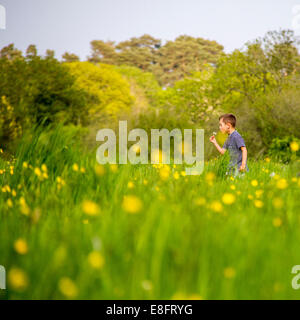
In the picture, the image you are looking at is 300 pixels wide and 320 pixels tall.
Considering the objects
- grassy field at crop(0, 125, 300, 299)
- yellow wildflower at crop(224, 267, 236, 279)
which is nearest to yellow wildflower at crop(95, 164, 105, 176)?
grassy field at crop(0, 125, 300, 299)

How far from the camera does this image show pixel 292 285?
1447 mm

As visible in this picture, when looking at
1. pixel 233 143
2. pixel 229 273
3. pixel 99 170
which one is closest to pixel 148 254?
pixel 229 273

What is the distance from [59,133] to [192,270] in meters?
2.16

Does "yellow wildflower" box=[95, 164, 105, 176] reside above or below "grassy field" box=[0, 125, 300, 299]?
above

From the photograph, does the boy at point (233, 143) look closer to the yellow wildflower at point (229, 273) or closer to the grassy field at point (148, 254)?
the grassy field at point (148, 254)

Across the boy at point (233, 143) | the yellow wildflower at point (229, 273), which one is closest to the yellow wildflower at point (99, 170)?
the yellow wildflower at point (229, 273)

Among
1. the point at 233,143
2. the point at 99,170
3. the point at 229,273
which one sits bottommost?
the point at 229,273

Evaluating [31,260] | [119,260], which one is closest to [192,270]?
[119,260]

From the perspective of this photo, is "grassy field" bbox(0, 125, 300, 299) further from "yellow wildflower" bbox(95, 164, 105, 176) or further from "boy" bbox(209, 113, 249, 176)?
"boy" bbox(209, 113, 249, 176)

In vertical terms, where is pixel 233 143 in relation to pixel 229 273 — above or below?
above

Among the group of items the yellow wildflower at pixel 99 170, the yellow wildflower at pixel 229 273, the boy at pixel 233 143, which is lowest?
the yellow wildflower at pixel 229 273

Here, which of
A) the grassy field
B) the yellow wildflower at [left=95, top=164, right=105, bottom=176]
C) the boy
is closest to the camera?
the grassy field

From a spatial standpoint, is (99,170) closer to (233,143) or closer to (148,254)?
(148,254)

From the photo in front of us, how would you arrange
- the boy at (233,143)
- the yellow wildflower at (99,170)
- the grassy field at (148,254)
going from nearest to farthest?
the grassy field at (148,254) → the yellow wildflower at (99,170) → the boy at (233,143)
